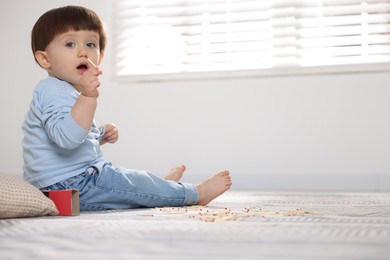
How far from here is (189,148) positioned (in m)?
3.06

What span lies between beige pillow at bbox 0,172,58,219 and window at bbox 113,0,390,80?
179 cm

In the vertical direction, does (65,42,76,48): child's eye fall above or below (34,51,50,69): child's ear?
above

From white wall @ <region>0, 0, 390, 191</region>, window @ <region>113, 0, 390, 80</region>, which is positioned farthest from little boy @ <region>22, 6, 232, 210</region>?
window @ <region>113, 0, 390, 80</region>

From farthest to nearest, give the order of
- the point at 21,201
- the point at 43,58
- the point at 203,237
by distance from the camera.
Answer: the point at 43,58
the point at 21,201
the point at 203,237

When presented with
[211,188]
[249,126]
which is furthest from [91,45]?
[249,126]

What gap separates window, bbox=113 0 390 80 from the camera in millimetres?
2920

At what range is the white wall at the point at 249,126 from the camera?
9.43ft

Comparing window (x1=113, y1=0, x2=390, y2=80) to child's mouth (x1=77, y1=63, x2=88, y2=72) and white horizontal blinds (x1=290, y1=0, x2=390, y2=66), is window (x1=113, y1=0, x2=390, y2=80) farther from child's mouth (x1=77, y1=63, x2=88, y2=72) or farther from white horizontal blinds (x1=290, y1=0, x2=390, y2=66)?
child's mouth (x1=77, y1=63, x2=88, y2=72)

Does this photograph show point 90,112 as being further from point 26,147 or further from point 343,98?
point 343,98

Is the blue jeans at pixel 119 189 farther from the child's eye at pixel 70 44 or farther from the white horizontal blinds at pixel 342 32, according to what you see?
the white horizontal blinds at pixel 342 32

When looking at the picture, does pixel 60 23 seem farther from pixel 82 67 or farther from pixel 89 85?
pixel 89 85

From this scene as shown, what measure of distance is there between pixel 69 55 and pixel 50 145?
23cm

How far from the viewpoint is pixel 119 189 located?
1527mm

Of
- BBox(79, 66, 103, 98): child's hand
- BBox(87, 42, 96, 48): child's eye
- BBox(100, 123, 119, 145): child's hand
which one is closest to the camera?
BBox(79, 66, 103, 98): child's hand
